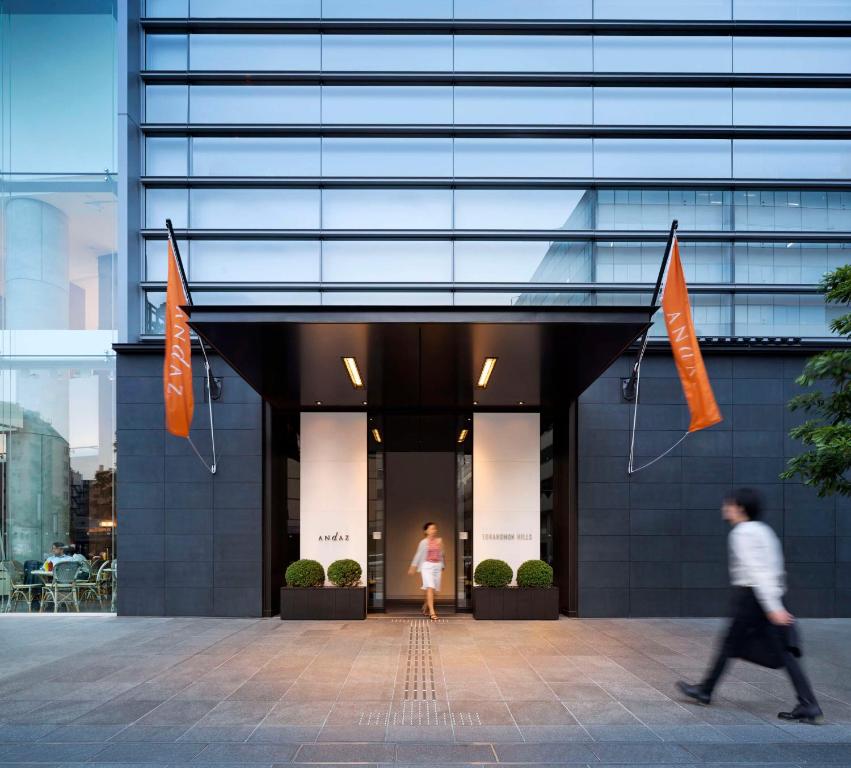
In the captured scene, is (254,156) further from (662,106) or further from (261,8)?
(662,106)

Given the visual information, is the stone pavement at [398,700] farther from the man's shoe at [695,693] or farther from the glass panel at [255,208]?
the glass panel at [255,208]

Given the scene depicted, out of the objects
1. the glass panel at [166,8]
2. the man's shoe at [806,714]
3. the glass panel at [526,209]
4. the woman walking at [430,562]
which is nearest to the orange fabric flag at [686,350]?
the glass panel at [526,209]

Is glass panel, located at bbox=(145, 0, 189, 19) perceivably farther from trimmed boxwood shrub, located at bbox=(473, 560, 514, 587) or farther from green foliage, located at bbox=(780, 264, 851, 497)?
green foliage, located at bbox=(780, 264, 851, 497)

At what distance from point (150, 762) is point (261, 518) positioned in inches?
312

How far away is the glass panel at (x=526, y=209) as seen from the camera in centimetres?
1434

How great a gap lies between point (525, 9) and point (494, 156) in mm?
3123

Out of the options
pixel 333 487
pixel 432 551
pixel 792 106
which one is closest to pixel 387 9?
pixel 792 106

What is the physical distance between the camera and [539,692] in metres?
7.83

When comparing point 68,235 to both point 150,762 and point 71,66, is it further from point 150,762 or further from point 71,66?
point 150,762

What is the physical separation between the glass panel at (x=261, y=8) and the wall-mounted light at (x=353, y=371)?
25.4 feet

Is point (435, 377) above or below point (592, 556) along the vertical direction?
above

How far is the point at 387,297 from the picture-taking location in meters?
14.1

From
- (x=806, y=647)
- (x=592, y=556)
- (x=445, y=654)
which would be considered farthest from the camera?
(x=592, y=556)

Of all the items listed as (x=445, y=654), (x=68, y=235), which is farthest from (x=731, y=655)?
(x=68, y=235)
